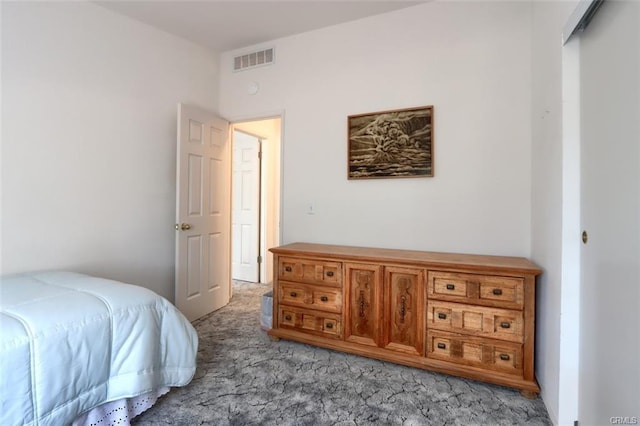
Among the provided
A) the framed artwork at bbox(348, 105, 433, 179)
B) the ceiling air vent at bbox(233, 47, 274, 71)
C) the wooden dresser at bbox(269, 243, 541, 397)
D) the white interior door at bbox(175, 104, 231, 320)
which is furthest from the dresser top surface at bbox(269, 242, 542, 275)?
the ceiling air vent at bbox(233, 47, 274, 71)

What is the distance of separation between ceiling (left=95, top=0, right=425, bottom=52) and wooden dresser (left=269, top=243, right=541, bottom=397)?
207cm

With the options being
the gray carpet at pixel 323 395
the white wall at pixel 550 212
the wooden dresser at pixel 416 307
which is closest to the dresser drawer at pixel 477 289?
the wooden dresser at pixel 416 307

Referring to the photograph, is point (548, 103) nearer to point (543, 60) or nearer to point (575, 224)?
point (543, 60)

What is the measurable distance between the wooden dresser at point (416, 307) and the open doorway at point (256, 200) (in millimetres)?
1873

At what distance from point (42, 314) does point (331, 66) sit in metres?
2.75

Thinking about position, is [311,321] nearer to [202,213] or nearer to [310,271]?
[310,271]

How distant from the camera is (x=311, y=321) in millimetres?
2482

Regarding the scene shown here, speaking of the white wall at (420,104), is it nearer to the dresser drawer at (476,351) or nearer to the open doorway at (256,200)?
the dresser drawer at (476,351)

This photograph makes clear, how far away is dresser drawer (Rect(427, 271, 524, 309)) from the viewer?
1884 millimetres

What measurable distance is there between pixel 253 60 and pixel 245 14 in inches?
23.4

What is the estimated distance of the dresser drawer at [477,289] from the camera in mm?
1884

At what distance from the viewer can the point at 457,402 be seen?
1.80 metres

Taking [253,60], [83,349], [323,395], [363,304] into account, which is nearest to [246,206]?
[253,60]

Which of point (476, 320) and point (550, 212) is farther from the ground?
point (550, 212)
